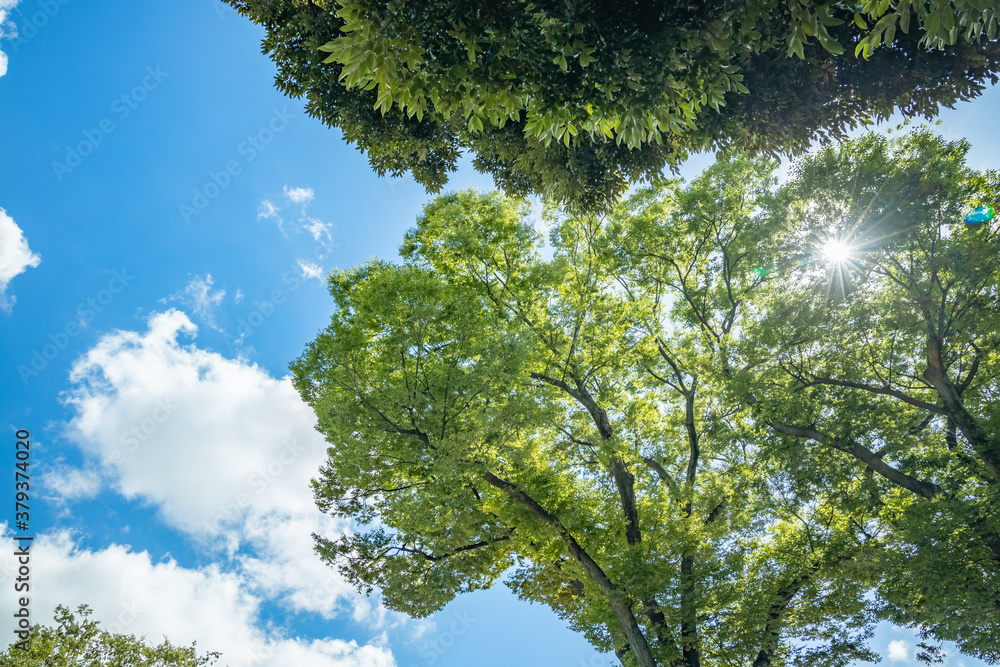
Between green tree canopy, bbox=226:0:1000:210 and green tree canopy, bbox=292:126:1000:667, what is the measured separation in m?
4.61

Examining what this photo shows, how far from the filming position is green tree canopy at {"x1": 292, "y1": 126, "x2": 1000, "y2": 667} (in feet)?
31.2

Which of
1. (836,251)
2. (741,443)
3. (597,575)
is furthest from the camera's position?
(741,443)

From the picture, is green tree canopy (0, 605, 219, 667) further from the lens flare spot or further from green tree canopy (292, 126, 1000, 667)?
the lens flare spot

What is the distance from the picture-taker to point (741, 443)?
1230 cm

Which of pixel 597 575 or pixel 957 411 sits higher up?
pixel 957 411

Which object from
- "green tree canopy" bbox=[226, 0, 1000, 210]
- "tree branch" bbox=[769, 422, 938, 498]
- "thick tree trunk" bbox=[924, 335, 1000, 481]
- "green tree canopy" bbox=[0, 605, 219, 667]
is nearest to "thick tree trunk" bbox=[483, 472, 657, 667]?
"tree branch" bbox=[769, 422, 938, 498]

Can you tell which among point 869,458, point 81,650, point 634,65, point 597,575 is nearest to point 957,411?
point 869,458

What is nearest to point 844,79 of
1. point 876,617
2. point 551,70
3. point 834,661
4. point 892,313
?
point 551,70

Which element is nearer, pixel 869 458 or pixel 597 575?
pixel 869 458

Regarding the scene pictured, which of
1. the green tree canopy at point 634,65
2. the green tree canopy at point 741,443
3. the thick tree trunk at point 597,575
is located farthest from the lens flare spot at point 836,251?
the thick tree trunk at point 597,575

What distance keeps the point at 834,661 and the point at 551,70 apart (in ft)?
45.0

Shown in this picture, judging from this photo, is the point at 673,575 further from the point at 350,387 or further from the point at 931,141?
the point at 931,141

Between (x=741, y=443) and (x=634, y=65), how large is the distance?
34.4ft

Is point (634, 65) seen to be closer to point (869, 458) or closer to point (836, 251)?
point (836, 251)
